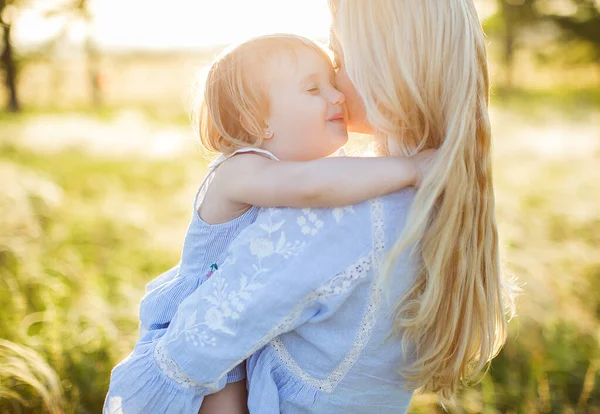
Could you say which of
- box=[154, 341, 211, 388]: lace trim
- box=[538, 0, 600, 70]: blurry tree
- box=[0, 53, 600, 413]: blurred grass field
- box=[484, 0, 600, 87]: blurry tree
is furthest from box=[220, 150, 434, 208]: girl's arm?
box=[538, 0, 600, 70]: blurry tree

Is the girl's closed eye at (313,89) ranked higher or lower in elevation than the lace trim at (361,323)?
higher

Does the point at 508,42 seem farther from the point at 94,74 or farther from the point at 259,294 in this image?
the point at 259,294

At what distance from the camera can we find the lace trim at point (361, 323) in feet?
4.66

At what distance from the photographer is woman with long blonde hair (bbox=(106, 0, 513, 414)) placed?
1423 mm

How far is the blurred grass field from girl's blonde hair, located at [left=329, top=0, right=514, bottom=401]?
570 millimetres

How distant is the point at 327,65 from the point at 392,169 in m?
0.42

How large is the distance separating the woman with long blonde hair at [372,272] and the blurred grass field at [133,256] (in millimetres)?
651

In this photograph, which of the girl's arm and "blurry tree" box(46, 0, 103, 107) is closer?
the girl's arm

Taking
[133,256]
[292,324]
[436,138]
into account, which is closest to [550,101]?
[133,256]

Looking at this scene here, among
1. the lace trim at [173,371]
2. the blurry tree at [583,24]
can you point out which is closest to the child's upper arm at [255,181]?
the lace trim at [173,371]

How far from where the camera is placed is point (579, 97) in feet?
56.3

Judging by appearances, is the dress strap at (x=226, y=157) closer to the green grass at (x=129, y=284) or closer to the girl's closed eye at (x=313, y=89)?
the girl's closed eye at (x=313, y=89)

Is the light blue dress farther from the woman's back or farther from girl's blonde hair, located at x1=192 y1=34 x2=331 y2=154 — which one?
girl's blonde hair, located at x1=192 y1=34 x2=331 y2=154

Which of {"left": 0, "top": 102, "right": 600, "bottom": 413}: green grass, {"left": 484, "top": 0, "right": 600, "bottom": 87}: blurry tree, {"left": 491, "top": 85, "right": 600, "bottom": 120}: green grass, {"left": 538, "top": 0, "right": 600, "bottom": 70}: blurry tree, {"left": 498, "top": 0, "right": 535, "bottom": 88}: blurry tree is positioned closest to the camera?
{"left": 0, "top": 102, "right": 600, "bottom": 413}: green grass
